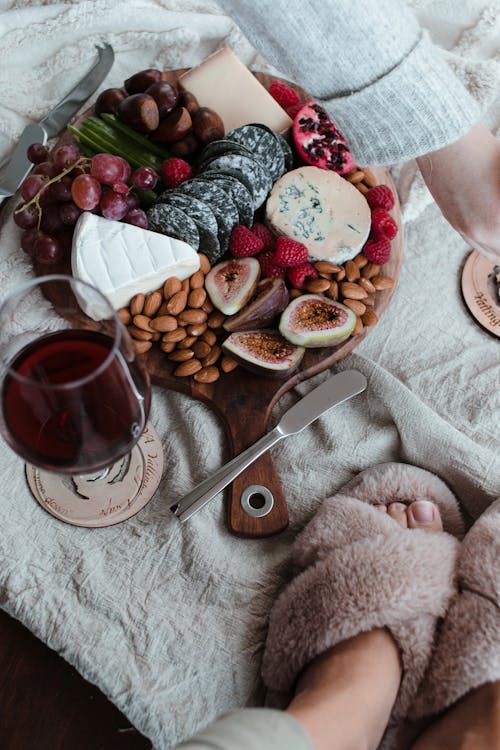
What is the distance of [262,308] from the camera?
118 centimetres

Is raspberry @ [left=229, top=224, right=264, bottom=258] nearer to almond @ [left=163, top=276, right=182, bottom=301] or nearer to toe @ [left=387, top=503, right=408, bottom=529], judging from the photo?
almond @ [left=163, top=276, right=182, bottom=301]

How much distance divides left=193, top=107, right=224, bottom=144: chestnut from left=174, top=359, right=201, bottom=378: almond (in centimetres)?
47

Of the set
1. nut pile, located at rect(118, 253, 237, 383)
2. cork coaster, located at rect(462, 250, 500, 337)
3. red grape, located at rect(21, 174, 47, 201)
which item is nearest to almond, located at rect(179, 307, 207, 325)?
nut pile, located at rect(118, 253, 237, 383)

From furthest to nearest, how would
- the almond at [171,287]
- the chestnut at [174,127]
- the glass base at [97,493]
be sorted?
the chestnut at [174,127] < the almond at [171,287] < the glass base at [97,493]

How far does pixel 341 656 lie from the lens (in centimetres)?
106

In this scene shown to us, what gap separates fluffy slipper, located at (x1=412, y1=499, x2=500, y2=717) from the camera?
101 cm

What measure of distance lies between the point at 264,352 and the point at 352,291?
0.68 feet

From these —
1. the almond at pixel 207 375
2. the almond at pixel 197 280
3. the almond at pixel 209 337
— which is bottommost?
the almond at pixel 207 375

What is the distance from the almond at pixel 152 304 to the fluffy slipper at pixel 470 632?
0.67 meters

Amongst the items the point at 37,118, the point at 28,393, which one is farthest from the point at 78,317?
the point at 37,118

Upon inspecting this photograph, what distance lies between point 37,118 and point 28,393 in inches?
37.8

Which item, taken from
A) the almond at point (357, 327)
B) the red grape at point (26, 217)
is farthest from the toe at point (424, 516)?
the red grape at point (26, 217)

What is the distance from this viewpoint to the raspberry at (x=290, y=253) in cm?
123

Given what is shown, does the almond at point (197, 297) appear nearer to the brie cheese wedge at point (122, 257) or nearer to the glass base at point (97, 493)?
the brie cheese wedge at point (122, 257)
